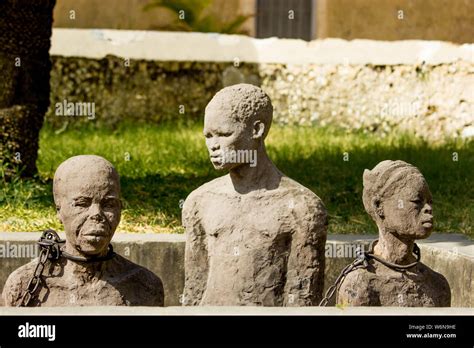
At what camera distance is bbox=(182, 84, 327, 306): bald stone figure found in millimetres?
6980

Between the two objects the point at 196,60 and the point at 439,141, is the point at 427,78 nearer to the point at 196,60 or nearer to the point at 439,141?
the point at 439,141

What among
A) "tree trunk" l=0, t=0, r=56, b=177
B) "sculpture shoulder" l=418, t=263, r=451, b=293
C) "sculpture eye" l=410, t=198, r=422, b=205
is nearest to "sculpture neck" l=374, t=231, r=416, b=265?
"sculpture shoulder" l=418, t=263, r=451, b=293

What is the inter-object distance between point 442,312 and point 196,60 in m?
12.1

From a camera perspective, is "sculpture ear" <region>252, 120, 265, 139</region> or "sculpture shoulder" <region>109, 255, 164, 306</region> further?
"sculpture ear" <region>252, 120, 265, 139</region>

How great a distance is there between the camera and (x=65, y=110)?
1688 cm

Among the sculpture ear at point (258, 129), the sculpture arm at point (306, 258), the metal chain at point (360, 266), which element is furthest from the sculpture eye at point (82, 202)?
the metal chain at point (360, 266)

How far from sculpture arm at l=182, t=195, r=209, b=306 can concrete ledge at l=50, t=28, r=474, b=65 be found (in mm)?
10852

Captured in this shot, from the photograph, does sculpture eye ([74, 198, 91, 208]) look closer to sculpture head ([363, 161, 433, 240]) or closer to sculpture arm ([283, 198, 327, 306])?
sculpture arm ([283, 198, 327, 306])

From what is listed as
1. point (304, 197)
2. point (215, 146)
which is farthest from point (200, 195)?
point (304, 197)

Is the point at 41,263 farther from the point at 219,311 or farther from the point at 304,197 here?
the point at 304,197

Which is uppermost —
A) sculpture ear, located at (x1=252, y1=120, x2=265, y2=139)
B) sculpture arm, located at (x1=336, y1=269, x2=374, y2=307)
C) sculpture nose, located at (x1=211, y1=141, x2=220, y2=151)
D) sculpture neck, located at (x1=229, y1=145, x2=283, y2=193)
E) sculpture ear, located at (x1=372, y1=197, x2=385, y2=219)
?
sculpture ear, located at (x1=252, y1=120, x2=265, y2=139)

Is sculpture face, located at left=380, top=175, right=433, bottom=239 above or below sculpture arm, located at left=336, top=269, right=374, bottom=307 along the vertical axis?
above

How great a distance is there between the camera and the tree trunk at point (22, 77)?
39.7ft

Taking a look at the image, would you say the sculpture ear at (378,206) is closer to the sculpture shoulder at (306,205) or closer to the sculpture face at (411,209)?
the sculpture face at (411,209)
